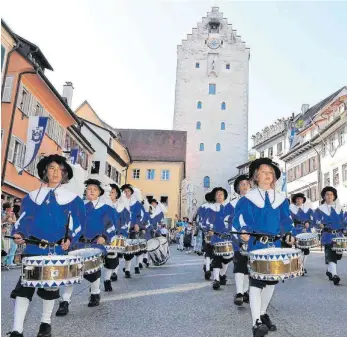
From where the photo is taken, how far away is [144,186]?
5359cm

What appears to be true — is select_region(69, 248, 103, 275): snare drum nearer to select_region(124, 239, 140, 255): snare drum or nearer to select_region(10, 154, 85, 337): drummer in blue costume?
select_region(10, 154, 85, 337): drummer in blue costume

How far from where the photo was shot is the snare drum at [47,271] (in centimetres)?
423

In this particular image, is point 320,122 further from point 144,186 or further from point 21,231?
point 21,231

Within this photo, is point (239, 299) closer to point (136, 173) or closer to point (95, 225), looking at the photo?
point (95, 225)

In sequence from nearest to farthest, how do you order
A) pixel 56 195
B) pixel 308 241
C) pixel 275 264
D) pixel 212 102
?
pixel 275 264 < pixel 56 195 < pixel 308 241 < pixel 212 102

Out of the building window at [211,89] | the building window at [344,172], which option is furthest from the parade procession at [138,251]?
the building window at [211,89]

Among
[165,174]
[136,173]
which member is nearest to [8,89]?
[136,173]

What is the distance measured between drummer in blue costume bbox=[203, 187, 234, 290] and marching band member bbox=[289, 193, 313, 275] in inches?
118

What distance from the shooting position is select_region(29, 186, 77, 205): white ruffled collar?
4.80 m

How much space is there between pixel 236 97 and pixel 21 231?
68245mm

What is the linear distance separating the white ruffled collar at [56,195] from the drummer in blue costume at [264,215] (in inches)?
77.0

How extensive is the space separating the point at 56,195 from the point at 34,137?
51.8ft

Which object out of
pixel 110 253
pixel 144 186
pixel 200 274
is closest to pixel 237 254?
pixel 110 253

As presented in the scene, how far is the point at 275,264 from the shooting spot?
14.8 ft
